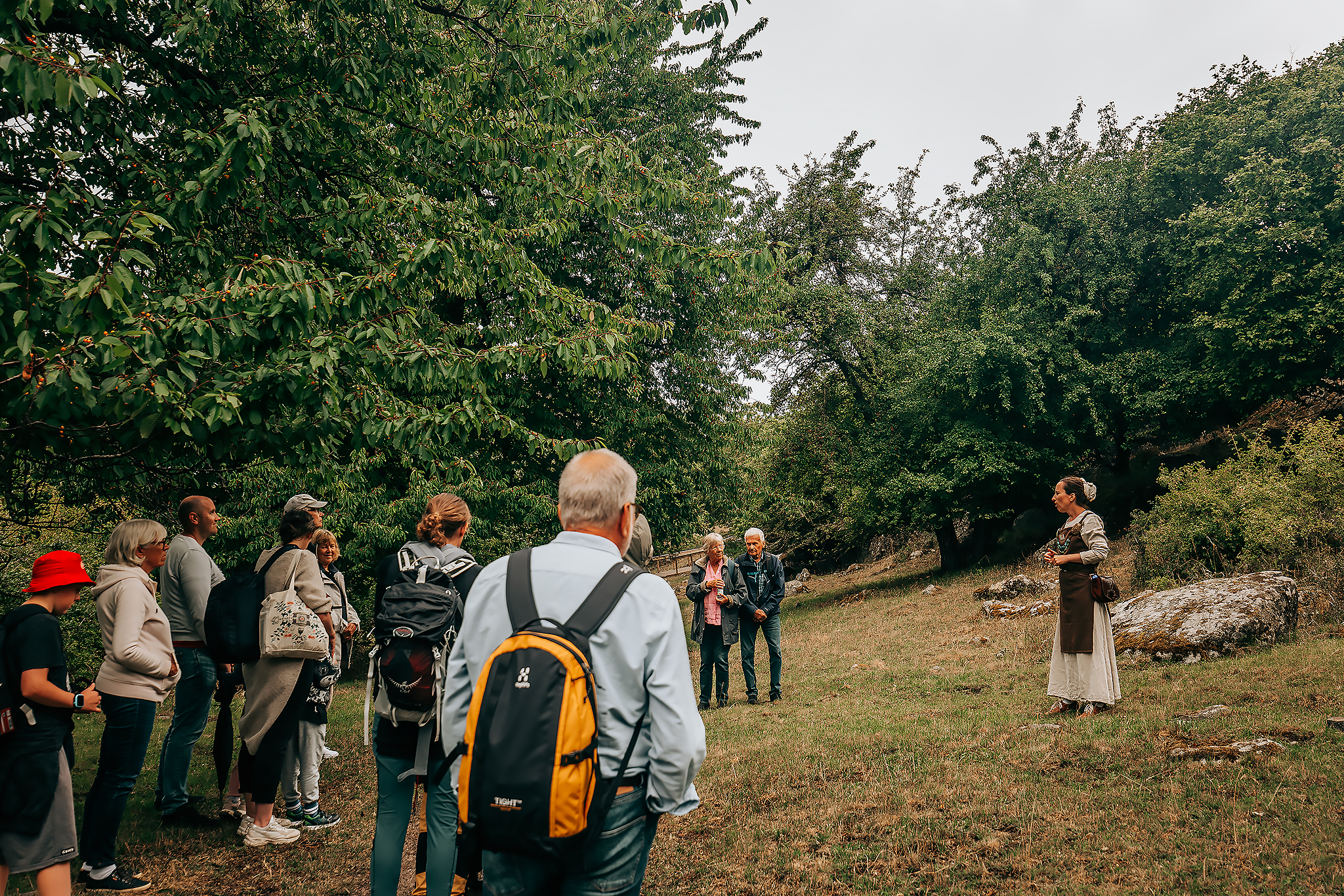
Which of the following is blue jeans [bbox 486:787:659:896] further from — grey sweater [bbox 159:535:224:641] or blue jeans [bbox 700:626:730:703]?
blue jeans [bbox 700:626:730:703]

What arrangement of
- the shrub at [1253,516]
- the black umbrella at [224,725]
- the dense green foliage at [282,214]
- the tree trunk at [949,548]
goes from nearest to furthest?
the dense green foliage at [282,214]
the black umbrella at [224,725]
the shrub at [1253,516]
the tree trunk at [949,548]

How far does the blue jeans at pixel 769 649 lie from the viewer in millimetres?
10031

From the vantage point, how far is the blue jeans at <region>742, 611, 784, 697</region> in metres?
10.0

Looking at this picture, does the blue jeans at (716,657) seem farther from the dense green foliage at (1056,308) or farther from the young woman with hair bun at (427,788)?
the dense green foliage at (1056,308)

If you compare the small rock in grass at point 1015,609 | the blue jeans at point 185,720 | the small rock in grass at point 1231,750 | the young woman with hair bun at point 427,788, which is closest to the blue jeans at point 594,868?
the young woman with hair bun at point 427,788

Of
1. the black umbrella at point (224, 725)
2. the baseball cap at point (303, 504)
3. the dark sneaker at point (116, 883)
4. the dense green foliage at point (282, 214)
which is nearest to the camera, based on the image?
the dense green foliage at point (282, 214)

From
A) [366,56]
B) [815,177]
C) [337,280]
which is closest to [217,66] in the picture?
[366,56]

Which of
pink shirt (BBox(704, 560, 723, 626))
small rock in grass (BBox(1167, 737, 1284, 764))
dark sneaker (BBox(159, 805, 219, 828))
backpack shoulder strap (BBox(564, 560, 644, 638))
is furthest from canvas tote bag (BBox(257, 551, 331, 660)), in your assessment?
Answer: small rock in grass (BBox(1167, 737, 1284, 764))

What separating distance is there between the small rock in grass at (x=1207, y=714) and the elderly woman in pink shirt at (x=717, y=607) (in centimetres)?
471

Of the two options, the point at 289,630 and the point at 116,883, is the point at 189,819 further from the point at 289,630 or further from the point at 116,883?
the point at 289,630

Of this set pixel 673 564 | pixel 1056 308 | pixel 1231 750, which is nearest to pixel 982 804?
pixel 1231 750

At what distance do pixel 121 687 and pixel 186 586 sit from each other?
1.07 m

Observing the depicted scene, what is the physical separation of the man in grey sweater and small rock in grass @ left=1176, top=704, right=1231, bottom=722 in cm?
757

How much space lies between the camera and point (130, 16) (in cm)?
580
